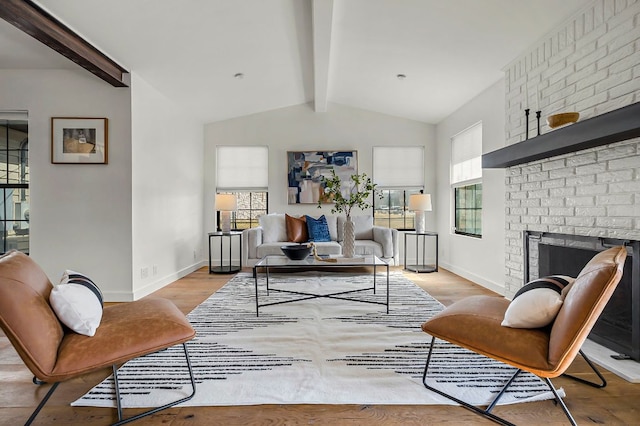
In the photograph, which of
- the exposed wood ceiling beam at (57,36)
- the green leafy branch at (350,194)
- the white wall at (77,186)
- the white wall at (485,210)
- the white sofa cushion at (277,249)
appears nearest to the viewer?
the exposed wood ceiling beam at (57,36)

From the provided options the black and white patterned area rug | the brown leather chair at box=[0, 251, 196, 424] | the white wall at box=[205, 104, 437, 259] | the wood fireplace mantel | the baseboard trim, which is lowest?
the black and white patterned area rug

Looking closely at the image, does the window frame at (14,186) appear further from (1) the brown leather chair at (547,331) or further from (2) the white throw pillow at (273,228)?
(1) the brown leather chair at (547,331)

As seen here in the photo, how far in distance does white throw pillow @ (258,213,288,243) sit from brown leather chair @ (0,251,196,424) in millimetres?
3376

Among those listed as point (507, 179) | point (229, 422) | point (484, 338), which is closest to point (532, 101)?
point (507, 179)

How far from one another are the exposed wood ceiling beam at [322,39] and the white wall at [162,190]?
1.99 m

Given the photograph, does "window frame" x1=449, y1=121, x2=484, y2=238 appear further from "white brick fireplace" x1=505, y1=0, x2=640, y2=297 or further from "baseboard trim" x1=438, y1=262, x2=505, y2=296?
"white brick fireplace" x1=505, y1=0, x2=640, y2=297

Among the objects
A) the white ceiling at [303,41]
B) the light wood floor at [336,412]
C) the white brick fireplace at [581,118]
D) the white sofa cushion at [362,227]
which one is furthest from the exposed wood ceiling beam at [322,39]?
the light wood floor at [336,412]

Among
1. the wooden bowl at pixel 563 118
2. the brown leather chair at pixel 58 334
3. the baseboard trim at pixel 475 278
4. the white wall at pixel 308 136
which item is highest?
the white wall at pixel 308 136

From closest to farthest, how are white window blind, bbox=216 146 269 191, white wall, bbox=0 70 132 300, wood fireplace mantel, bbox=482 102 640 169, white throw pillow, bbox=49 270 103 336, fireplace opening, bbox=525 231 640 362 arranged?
white throw pillow, bbox=49 270 103 336 → wood fireplace mantel, bbox=482 102 640 169 → fireplace opening, bbox=525 231 640 362 → white wall, bbox=0 70 132 300 → white window blind, bbox=216 146 269 191

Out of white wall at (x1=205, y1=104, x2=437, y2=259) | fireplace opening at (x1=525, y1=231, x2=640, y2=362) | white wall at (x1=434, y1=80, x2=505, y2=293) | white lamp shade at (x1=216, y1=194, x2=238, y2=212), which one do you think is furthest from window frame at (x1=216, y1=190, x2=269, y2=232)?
fireplace opening at (x1=525, y1=231, x2=640, y2=362)

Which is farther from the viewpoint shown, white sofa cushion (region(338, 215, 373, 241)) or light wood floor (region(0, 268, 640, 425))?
white sofa cushion (region(338, 215, 373, 241))

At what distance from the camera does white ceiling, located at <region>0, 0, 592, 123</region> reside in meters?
2.85

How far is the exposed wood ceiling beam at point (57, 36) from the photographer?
8.06ft

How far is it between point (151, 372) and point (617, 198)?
3142 millimetres
